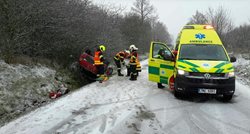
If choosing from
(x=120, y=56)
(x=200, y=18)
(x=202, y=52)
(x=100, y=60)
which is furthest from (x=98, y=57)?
(x=200, y=18)

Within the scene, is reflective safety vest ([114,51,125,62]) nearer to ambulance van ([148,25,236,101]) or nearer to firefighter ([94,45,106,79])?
firefighter ([94,45,106,79])

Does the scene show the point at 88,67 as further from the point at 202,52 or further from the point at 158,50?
the point at 202,52

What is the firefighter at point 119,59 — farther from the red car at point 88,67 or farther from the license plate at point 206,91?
the license plate at point 206,91

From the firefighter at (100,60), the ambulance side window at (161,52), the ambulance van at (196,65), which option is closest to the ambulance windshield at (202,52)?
the ambulance van at (196,65)

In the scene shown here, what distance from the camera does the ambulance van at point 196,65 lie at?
29.8 feet

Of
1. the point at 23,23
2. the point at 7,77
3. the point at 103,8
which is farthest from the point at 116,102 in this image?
the point at 103,8

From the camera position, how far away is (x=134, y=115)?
24.9ft

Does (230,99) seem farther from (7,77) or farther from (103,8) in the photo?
(103,8)

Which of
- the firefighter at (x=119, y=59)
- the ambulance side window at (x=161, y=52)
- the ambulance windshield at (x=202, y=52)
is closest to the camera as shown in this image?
the ambulance windshield at (x=202, y=52)

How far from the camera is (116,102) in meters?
9.04

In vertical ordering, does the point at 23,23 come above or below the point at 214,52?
above

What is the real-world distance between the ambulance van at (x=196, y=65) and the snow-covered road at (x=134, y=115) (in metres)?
0.53

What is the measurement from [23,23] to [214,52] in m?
8.52

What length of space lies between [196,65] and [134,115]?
3037 millimetres
